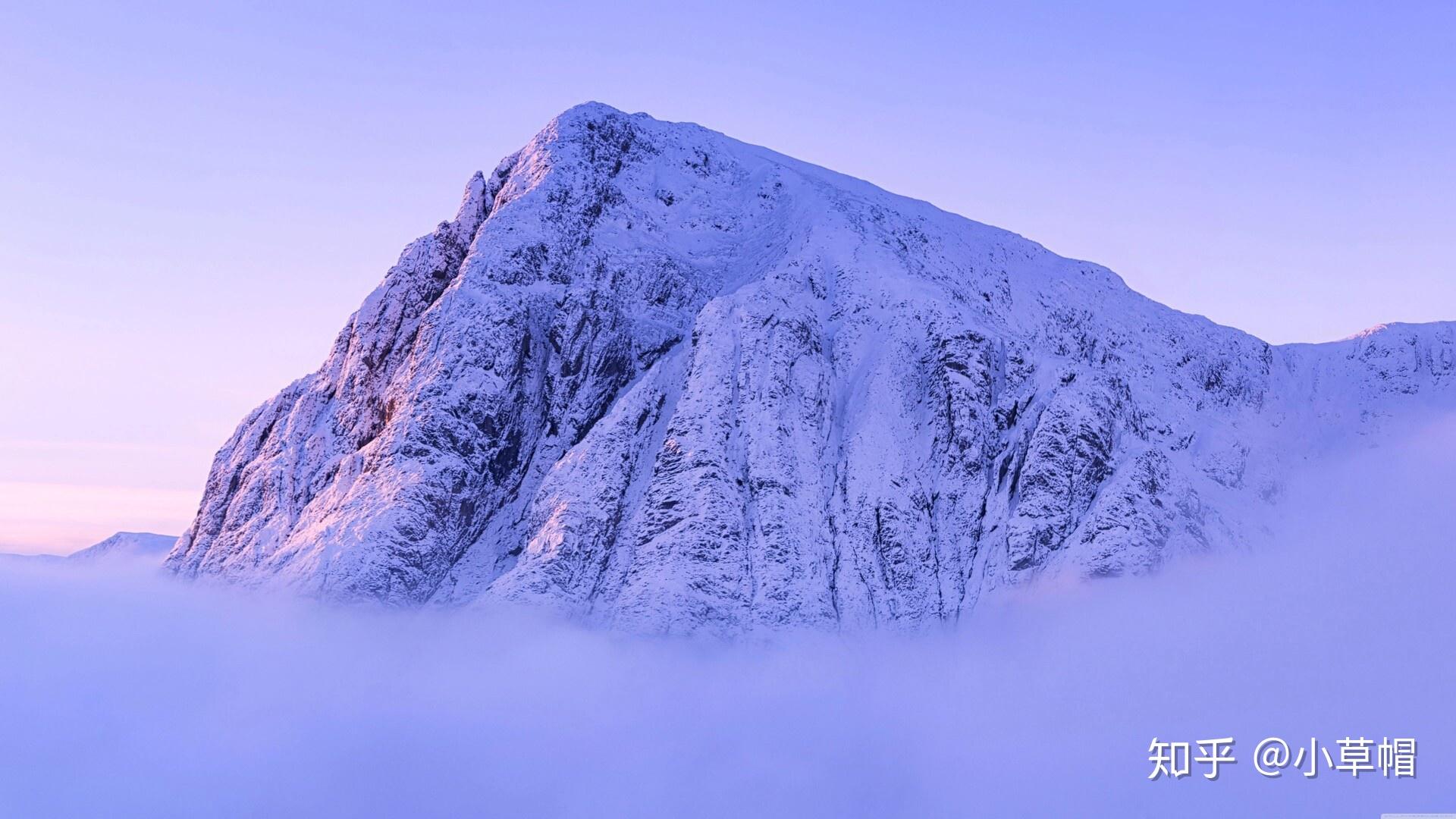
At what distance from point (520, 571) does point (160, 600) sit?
175ft

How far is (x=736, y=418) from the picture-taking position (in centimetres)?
14250

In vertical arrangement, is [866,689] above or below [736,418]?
below

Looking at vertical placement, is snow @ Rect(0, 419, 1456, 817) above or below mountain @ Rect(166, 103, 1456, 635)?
below

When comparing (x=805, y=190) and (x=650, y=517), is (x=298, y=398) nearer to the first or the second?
(x=650, y=517)

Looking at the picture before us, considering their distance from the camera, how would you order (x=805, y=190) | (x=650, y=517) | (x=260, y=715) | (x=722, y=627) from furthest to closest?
1. (x=805, y=190)
2. (x=260, y=715)
3. (x=650, y=517)
4. (x=722, y=627)

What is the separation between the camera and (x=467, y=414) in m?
144

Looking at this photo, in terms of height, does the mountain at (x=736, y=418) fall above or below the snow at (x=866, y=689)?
above

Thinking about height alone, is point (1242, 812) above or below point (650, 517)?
below

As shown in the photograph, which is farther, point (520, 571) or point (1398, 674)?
point (1398, 674)

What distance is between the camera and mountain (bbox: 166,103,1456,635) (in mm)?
133375

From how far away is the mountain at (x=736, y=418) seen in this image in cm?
13338

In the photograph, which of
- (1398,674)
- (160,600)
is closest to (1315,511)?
(1398,674)

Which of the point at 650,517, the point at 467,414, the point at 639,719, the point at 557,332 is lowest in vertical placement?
the point at 639,719

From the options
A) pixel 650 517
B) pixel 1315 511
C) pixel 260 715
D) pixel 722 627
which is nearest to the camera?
pixel 722 627
